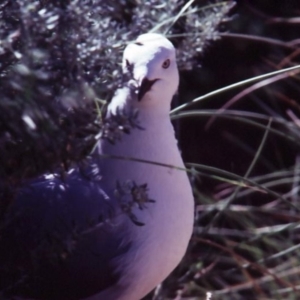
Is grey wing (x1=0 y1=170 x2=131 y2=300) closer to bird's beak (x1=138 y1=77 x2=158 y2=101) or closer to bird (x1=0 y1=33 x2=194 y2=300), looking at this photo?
bird (x1=0 y1=33 x2=194 y2=300)

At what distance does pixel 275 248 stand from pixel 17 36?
1.40 metres

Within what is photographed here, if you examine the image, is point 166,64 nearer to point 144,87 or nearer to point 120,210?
point 144,87

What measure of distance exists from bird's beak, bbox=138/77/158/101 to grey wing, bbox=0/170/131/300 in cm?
22

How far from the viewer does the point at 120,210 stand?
205cm

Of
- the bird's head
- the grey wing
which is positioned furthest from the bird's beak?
the grey wing

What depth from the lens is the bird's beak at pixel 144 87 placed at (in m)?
2.06

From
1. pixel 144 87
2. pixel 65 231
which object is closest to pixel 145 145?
pixel 144 87

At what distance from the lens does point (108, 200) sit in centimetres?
207

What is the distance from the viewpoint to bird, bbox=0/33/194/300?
2.05 meters

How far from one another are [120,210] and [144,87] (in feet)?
0.86

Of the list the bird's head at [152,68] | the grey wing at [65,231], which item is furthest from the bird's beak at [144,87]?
the grey wing at [65,231]

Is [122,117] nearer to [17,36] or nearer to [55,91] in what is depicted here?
[55,91]

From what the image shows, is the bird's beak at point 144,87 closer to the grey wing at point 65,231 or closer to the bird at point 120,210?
the bird at point 120,210

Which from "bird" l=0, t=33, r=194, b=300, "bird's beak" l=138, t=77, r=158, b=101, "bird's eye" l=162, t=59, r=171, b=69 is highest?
"bird's beak" l=138, t=77, r=158, b=101
